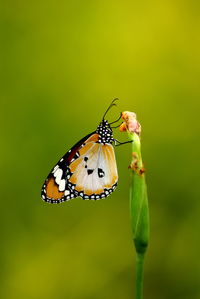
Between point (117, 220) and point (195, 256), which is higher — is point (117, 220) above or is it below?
above

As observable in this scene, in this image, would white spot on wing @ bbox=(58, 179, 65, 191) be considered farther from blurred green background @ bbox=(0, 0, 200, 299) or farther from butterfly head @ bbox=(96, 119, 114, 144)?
blurred green background @ bbox=(0, 0, 200, 299)

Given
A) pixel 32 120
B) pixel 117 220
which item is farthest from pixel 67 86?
pixel 117 220

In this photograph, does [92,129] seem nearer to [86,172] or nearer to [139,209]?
[86,172]

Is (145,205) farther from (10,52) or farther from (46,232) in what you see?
(10,52)

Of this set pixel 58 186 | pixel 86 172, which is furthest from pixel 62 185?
pixel 86 172

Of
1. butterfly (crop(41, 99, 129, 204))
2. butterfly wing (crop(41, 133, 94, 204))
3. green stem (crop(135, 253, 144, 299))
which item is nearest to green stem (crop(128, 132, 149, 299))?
green stem (crop(135, 253, 144, 299))

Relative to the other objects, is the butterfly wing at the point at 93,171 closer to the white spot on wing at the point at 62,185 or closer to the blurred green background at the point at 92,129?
the white spot on wing at the point at 62,185

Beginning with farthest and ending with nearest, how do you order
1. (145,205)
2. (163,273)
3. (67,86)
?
(67,86) → (163,273) → (145,205)
